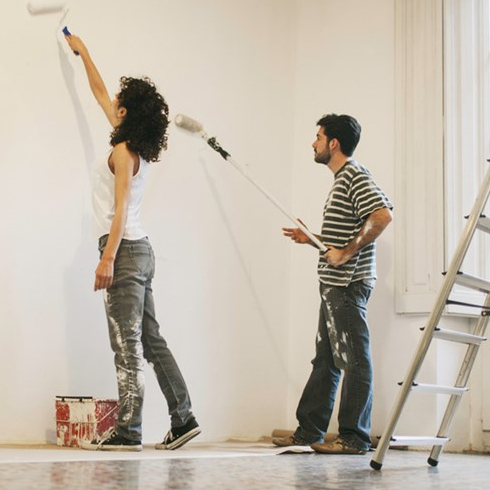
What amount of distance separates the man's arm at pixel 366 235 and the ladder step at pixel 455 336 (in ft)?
2.43

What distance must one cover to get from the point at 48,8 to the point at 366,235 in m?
1.54

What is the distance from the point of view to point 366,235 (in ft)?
11.2

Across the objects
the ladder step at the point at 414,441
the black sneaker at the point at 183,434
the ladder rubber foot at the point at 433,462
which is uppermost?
the ladder step at the point at 414,441

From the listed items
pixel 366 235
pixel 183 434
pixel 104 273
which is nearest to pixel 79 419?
pixel 183 434

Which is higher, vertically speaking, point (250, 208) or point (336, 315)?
point (250, 208)

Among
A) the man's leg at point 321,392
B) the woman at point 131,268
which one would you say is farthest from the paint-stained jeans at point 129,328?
the man's leg at point 321,392

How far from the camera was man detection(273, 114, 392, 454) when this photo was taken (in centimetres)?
338

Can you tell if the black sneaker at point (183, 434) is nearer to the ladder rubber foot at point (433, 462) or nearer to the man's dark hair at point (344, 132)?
the ladder rubber foot at point (433, 462)

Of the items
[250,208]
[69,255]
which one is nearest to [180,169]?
[250,208]

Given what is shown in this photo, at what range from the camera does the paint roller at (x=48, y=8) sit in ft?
11.5

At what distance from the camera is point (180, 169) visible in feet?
13.5

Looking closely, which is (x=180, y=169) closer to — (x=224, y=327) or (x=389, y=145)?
(x=224, y=327)

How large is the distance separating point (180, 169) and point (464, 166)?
4.31ft

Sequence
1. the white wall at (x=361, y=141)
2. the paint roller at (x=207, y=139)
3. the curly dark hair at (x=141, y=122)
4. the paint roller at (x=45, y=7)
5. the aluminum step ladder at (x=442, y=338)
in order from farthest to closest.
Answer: the white wall at (x=361, y=141), the paint roller at (x=207, y=139), the paint roller at (x=45, y=7), the curly dark hair at (x=141, y=122), the aluminum step ladder at (x=442, y=338)
